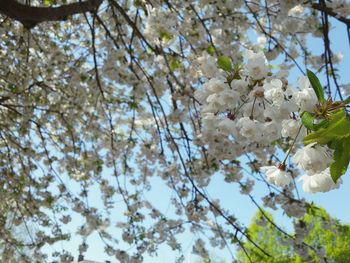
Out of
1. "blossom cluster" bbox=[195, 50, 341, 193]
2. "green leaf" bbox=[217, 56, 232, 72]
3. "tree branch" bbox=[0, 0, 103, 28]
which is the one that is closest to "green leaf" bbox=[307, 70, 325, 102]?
"blossom cluster" bbox=[195, 50, 341, 193]

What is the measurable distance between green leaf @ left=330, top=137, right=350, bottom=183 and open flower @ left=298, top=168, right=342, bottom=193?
0.40 ft

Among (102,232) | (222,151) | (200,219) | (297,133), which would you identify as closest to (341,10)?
(222,151)

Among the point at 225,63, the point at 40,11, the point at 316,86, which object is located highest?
the point at 40,11

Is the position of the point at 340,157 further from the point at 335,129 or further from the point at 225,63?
the point at 225,63

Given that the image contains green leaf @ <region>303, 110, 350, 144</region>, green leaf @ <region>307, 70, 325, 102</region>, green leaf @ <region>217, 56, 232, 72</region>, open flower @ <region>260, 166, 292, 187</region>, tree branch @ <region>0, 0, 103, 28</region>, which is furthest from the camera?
tree branch @ <region>0, 0, 103, 28</region>

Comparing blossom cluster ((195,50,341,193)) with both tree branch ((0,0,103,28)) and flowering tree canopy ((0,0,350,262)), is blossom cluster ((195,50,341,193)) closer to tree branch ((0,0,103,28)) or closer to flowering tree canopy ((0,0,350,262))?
flowering tree canopy ((0,0,350,262))

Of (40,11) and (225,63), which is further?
(40,11)

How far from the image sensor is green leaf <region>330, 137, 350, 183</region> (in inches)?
32.6

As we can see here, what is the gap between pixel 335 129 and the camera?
0.81 meters

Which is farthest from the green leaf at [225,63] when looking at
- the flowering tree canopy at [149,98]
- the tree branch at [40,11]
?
the tree branch at [40,11]

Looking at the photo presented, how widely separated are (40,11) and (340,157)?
2924mm

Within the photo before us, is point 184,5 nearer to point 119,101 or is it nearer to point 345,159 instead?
point 119,101

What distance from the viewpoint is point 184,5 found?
346cm

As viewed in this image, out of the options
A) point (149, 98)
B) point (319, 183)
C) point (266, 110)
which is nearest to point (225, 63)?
point (266, 110)
